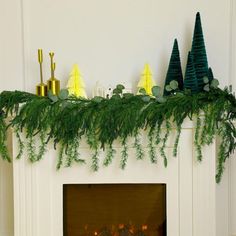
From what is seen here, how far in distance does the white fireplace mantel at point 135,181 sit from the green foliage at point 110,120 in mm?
50

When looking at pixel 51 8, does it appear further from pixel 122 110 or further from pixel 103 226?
pixel 103 226

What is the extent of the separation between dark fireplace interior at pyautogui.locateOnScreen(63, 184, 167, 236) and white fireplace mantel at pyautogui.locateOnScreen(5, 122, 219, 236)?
0.06m

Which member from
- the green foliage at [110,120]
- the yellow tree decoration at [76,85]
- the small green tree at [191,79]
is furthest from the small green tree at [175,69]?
the yellow tree decoration at [76,85]

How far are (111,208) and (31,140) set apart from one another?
1.85ft

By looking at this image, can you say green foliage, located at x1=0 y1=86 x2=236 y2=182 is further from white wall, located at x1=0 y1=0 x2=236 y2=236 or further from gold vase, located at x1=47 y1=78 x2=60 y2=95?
white wall, located at x1=0 y1=0 x2=236 y2=236

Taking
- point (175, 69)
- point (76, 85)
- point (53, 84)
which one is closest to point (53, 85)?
point (53, 84)

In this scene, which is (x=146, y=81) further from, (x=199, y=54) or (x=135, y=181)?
(x=135, y=181)

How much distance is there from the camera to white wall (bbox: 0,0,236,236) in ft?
8.64

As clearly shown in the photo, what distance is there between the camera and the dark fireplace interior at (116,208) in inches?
96.6

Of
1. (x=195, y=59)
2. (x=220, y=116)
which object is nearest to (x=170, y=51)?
(x=195, y=59)

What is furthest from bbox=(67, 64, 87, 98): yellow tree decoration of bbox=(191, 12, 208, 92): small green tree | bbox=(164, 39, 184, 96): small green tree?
bbox=(191, 12, 208, 92): small green tree

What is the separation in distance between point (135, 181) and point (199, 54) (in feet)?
2.49

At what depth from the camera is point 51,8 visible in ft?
8.66

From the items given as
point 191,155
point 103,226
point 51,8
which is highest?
point 51,8
